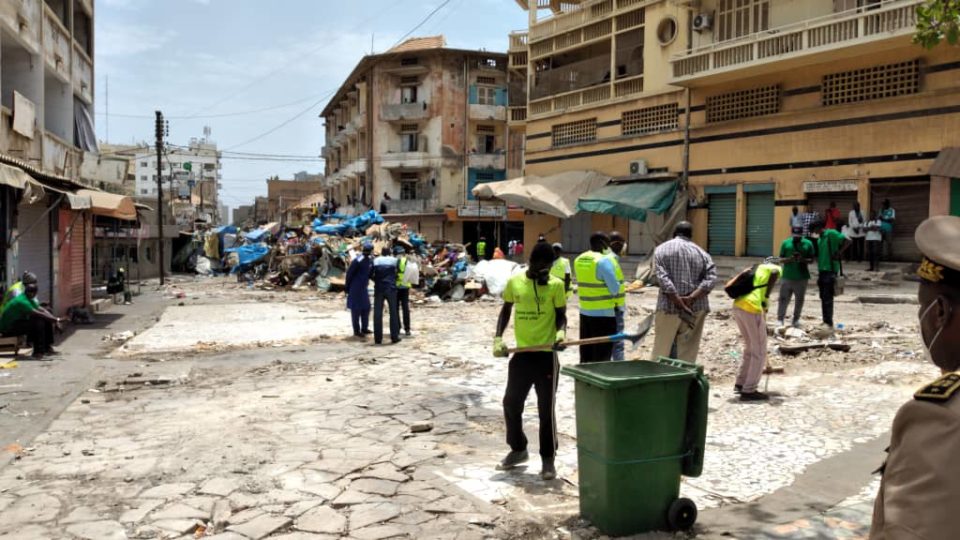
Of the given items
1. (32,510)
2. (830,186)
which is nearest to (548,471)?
(32,510)

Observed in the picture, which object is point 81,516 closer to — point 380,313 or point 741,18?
point 380,313

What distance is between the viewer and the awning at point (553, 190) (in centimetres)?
2697

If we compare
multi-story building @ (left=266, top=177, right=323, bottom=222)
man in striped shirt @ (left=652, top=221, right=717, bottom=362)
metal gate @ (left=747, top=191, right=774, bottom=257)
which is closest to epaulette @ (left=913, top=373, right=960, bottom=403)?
man in striped shirt @ (left=652, top=221, right=717, bottom=362)

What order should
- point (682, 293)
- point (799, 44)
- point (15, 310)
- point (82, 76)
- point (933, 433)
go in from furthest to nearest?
point (82, 76), point (799, 44), point (15, 310), point (682, 293), point (933, 433)

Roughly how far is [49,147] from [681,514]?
16.1 m

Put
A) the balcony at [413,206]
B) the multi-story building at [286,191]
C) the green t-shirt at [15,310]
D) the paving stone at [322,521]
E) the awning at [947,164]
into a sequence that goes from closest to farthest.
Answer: the paving stone at [322,521]
the green t-shirt at [15,310]
the awning at [947,164]
the balcony at [413,206]
the multi-story building at [286,191]

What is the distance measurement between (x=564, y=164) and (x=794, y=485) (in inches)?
986

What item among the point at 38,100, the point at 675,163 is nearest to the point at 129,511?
the point at 38,100

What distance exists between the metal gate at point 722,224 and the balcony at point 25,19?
18367 millimetres

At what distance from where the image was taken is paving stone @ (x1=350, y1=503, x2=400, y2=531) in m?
4.31

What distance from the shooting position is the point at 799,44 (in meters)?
18.4

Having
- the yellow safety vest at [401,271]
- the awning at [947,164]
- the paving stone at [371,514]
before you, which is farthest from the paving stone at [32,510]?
the awning at [947,164]

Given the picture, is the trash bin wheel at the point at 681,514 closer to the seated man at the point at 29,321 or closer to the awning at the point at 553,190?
the seated man at the point at 29,321

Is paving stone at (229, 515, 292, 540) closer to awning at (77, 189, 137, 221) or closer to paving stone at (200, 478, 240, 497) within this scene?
paving stone at (200, 478, 240, 497)
